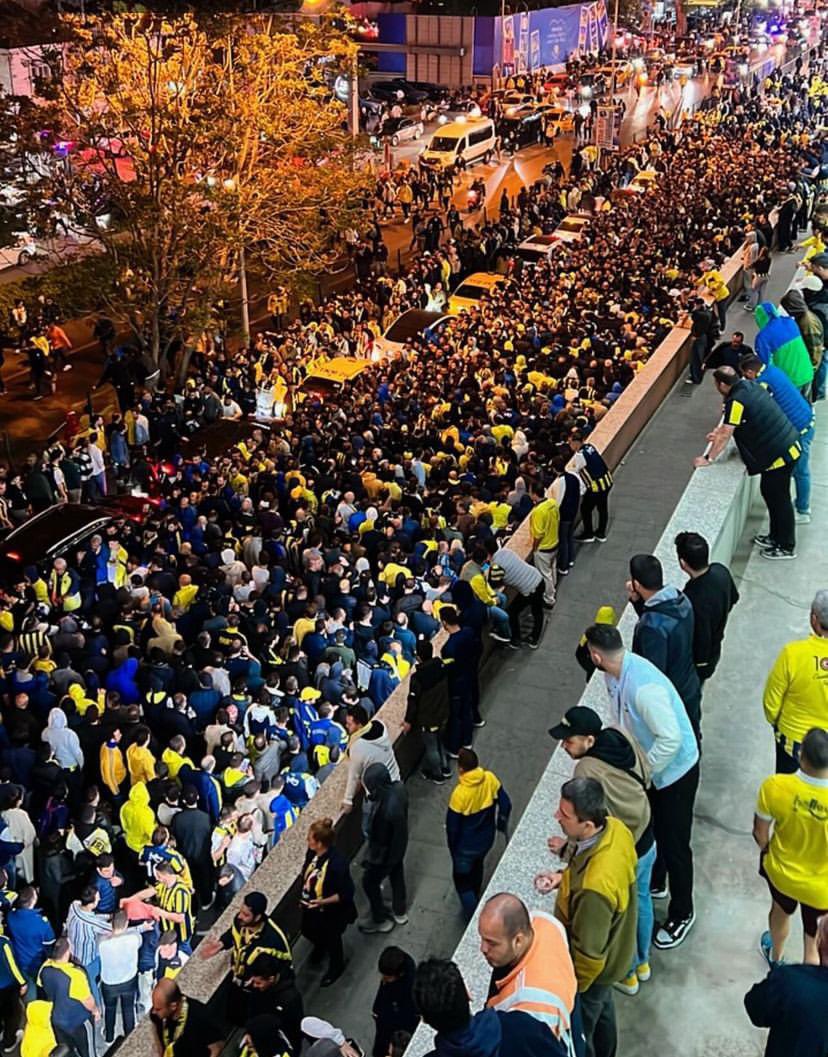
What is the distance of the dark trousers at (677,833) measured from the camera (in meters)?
5.86

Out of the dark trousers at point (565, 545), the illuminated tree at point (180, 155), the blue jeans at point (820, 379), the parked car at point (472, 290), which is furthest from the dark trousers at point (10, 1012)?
the parked car at point (472, 290)

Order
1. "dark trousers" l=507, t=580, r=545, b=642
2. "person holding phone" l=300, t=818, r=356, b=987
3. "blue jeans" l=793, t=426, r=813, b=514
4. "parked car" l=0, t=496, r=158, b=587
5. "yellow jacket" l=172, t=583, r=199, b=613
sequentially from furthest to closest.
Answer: "parked car" l=0, t=496, r=158, b=587 < "yellow jacket" l=172, t=583, r=199, b=613 < "dark trousers" l=507, t=580, r=545, b=642 < "blue jeans" l=793, t=426, r=813, b=514 < "person holding phone" l=300, t=818, r=356, b=987

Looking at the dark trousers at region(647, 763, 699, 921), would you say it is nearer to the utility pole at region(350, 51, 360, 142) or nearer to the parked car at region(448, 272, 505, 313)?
the parked car at region(448, 272, 505, 313)

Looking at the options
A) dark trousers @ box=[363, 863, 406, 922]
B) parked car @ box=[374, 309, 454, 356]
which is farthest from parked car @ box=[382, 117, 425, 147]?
dark trousers @ box=[363, 863, 406, 922]

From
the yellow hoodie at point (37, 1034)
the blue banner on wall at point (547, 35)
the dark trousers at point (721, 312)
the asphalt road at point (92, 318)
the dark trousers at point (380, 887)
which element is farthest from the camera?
the blue banner on wall at point (547, 35)

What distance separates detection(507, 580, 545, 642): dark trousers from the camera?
1079 cm

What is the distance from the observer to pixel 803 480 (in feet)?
32.0

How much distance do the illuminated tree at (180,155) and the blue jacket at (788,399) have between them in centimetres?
1464

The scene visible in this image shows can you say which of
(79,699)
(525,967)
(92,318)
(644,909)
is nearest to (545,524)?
(79,699)

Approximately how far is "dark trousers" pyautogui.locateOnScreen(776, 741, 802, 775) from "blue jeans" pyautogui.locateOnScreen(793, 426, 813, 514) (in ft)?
12.2

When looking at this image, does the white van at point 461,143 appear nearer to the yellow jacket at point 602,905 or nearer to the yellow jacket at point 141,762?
the yellow jacket at point 141,762

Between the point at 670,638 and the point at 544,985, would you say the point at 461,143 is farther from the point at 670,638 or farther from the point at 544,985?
the point at 544,985

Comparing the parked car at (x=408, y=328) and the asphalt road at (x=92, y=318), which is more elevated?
the parked car at (x=408, y=328)

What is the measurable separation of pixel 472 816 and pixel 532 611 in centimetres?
393
